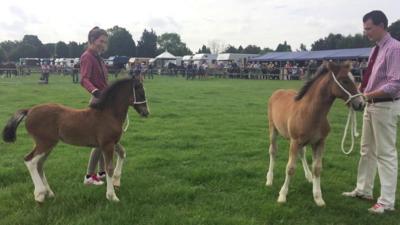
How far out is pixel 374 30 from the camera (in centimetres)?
590

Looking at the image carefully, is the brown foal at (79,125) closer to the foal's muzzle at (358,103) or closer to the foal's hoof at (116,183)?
the foal's hoof at (116,183)

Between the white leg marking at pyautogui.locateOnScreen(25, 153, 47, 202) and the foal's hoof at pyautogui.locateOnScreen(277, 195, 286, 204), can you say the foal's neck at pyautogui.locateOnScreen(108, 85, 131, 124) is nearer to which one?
the white leg marking at pyautogui.locateOnScreen(25, 153, 47, 202)

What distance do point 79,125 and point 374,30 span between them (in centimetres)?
431

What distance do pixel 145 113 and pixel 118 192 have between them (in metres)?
1.28

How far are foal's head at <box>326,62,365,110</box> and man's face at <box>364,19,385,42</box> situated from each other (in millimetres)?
530

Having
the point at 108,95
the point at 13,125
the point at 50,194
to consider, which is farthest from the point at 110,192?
the point at 13,125

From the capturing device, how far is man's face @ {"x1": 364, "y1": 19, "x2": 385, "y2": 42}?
231 inches

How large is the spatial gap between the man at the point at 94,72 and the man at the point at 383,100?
378 centimetres

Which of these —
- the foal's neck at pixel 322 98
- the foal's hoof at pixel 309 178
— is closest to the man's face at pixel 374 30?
the foal's neck at pixel 322 98

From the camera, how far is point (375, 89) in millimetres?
6008

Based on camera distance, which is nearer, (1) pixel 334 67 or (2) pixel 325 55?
(1) pixel 334 67

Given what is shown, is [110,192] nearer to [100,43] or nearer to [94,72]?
[94,72]

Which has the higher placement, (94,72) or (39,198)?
(94,72)

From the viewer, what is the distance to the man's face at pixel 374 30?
5.88 metres
